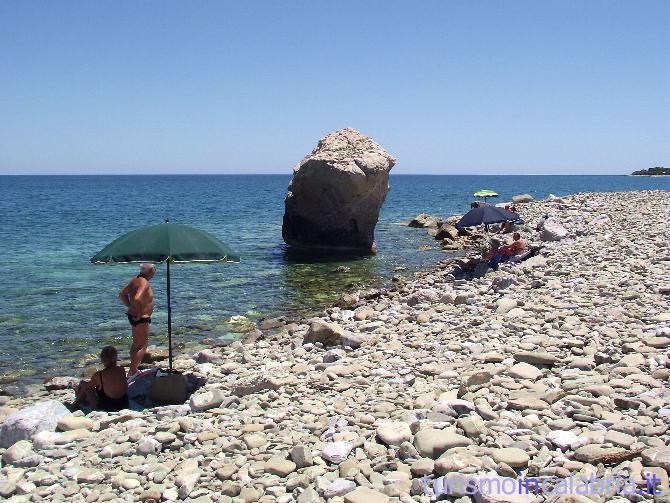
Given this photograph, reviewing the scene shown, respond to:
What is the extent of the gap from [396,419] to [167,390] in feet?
12.5

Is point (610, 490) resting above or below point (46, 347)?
above

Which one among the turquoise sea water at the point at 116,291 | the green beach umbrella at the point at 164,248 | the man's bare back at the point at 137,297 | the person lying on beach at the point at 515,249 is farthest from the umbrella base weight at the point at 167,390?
the person lying on beach at the point at 515,249

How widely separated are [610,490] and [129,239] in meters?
6.94

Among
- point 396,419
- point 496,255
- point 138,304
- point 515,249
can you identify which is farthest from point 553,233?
point 396,419

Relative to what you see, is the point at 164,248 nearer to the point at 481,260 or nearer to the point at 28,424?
the point at 28,424

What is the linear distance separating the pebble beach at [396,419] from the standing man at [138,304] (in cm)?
104

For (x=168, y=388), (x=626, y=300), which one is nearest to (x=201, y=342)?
Answer: (x=168, y=388)

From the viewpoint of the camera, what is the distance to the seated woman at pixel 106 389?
838 cm

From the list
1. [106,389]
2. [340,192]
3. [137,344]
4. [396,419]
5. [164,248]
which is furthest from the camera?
[340,192]

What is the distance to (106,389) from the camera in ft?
27.6

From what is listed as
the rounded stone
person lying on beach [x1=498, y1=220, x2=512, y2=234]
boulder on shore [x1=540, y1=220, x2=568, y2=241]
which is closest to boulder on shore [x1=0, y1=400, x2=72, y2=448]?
the rounded stone

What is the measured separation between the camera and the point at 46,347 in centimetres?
1278

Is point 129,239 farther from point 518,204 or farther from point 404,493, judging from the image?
point 518,204

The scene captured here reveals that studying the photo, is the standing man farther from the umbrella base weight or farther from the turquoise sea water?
the turquoise sea water
